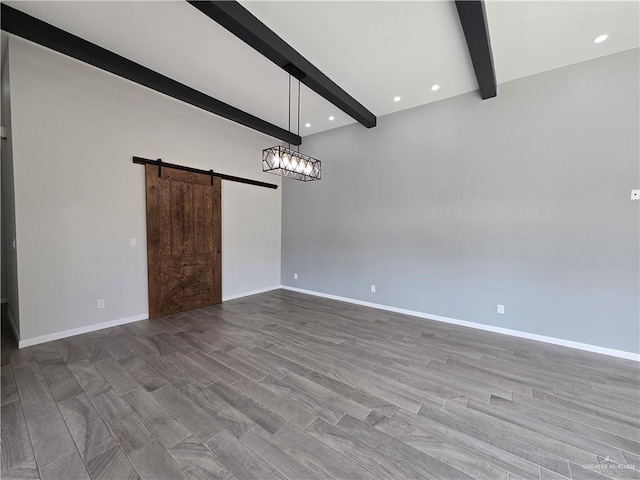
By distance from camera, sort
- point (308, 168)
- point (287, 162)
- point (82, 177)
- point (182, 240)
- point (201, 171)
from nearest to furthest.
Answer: point (287, 162)
point (82, 177)
point (308, 168)
point (182, 240)
point (201, 171)

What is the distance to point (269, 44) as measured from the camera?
8.53 ft

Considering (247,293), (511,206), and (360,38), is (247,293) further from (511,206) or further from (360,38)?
(511,206)

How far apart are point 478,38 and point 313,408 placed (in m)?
3.61

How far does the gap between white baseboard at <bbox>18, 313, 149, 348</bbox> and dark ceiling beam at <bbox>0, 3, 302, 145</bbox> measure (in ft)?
10.3

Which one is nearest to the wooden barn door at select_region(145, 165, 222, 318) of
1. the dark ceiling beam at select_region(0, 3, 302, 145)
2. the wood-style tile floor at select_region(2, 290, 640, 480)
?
the wood-style tile floor at select_region(2, 290, 640, 480)

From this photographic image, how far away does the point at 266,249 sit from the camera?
5.73 m

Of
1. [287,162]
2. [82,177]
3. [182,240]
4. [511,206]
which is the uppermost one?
[287,162]

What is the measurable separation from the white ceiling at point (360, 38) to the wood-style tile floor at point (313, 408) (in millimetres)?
3361

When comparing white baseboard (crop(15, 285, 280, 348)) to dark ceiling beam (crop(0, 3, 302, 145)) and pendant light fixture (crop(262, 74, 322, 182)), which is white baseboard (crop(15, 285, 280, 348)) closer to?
pendant light fixture (crop(262, 74, 322, 182))

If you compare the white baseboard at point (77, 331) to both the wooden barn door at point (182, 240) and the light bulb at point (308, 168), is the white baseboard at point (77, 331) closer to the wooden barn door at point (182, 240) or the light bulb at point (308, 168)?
the wooden barn door at point (182, 240)

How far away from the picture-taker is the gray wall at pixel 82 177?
2889 millimetres

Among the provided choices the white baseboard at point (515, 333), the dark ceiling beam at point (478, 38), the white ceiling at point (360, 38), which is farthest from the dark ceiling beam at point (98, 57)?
the white baseboard at point (515, 333)

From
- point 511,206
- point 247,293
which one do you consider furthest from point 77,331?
point 511,206

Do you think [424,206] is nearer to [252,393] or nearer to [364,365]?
[364,365]
